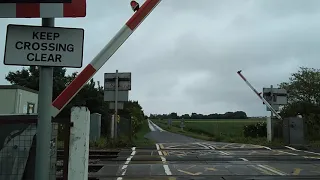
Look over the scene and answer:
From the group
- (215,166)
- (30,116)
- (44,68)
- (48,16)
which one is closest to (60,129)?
(30,116)

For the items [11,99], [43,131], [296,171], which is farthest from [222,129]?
[43,131]

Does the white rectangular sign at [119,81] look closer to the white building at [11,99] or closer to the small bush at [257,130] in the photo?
the white building at [11,99]

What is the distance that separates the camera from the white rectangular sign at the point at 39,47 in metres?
3.73

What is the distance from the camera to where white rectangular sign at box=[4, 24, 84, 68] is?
3732mm

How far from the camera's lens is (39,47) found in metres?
3.75

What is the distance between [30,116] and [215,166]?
28.3ft

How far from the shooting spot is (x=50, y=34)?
3.78 m

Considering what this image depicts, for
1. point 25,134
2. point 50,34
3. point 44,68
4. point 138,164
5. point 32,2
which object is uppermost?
point 32,2

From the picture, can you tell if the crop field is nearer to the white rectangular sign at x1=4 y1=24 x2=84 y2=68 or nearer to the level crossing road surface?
the level crossing road surface

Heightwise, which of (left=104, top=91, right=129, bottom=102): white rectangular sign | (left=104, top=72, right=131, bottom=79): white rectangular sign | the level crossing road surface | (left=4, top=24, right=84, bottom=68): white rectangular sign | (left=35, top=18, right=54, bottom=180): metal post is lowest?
the level crossing road surface

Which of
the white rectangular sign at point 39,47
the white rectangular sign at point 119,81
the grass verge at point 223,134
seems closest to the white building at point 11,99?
the white rectangular sign at point 119,81

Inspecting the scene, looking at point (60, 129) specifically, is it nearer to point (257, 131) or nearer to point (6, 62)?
point (6, 62)

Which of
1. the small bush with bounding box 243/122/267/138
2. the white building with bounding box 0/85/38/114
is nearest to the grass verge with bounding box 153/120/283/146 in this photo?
the small bush with bounding box 243/122/267/138

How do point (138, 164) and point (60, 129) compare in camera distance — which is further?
point (138, 164)
